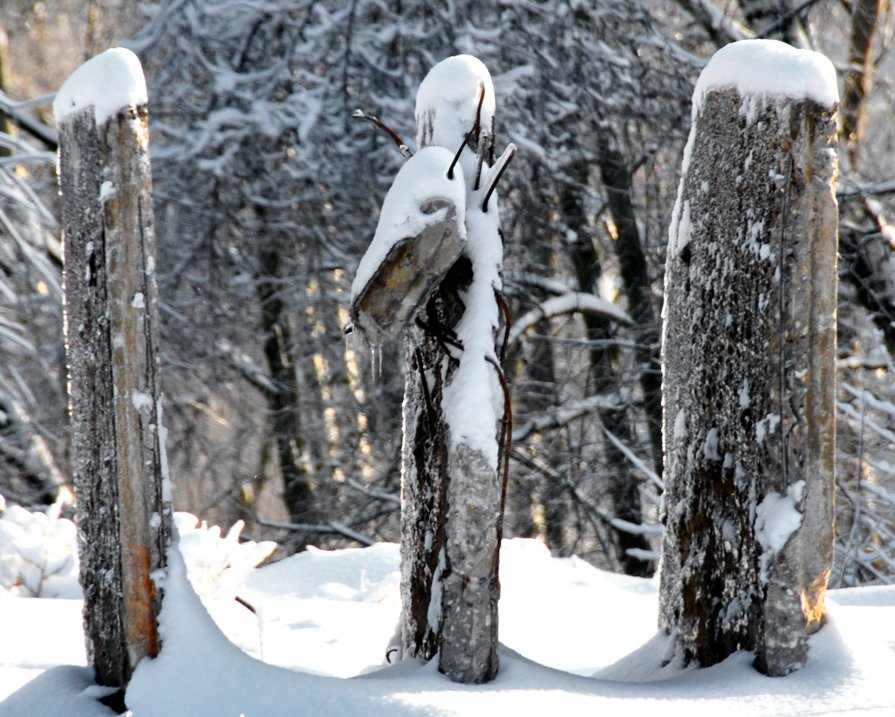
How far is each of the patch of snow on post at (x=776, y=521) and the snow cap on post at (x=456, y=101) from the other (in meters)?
0.95

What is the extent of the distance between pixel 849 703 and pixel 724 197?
1.02 metres

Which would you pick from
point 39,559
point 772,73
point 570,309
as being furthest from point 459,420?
point 570,309

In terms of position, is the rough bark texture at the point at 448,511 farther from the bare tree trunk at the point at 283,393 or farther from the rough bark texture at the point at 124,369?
the bare tree trunk at the point at 283,393

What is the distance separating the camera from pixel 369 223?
7938mm

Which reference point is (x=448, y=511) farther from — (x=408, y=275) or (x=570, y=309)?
(x=570, y=309)

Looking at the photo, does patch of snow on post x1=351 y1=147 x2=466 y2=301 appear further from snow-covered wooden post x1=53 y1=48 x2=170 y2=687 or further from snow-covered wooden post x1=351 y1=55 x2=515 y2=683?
snow-covered wooden post x1=53 y1=48 x2=170 y2=687

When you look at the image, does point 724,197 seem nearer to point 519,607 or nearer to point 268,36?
point 519,607

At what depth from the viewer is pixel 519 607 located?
3479 millimetres

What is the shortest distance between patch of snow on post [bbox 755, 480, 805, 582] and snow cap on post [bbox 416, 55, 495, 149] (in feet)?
3.13

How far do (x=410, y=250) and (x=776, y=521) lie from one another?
887 mm

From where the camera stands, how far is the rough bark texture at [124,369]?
1.99 metres

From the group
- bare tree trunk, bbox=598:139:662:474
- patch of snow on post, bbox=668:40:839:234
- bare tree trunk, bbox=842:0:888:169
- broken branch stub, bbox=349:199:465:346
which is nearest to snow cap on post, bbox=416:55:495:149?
broken branch stub, bbox=349:199:465:346

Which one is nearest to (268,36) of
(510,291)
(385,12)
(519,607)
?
(385,12)

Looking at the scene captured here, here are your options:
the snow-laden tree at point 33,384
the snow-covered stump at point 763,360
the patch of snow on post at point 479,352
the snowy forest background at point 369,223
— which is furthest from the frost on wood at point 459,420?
the snow-laden tree at point 33,384
